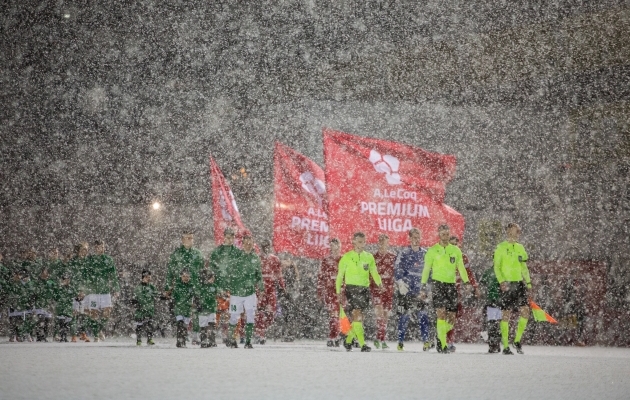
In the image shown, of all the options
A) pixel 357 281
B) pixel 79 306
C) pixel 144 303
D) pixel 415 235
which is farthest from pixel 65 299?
pixel 415 235

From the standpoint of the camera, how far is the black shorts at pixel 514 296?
1542cm

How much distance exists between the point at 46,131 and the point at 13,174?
1409 millimetres

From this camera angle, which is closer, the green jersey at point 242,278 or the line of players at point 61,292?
the green jersey at point 242,278

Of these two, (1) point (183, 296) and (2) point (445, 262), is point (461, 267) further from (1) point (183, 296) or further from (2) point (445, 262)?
(1) point (183, 296)

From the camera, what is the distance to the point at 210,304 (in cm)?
1659

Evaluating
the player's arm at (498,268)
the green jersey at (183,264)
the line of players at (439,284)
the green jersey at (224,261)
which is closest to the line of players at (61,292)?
the green jersey at (183,264)

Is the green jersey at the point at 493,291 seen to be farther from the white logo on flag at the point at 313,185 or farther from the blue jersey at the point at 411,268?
the white logo on flag at the point at 313,185

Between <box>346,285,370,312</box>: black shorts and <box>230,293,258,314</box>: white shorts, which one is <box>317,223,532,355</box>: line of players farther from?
<box>230,293,258,314</box>: white shorts

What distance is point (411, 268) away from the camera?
16.9m

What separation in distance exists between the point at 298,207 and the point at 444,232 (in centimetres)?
246

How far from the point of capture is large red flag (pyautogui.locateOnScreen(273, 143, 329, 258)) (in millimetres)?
16406

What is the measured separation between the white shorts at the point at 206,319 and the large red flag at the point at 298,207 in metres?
1.50

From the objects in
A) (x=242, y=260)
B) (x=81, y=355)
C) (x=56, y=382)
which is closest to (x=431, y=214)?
(x=242, y=260)

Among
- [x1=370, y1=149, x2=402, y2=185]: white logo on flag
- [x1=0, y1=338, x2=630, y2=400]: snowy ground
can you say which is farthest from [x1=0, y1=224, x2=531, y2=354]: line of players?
[x1=0, y1=338, x2=630, y2=400]: snowy ground
